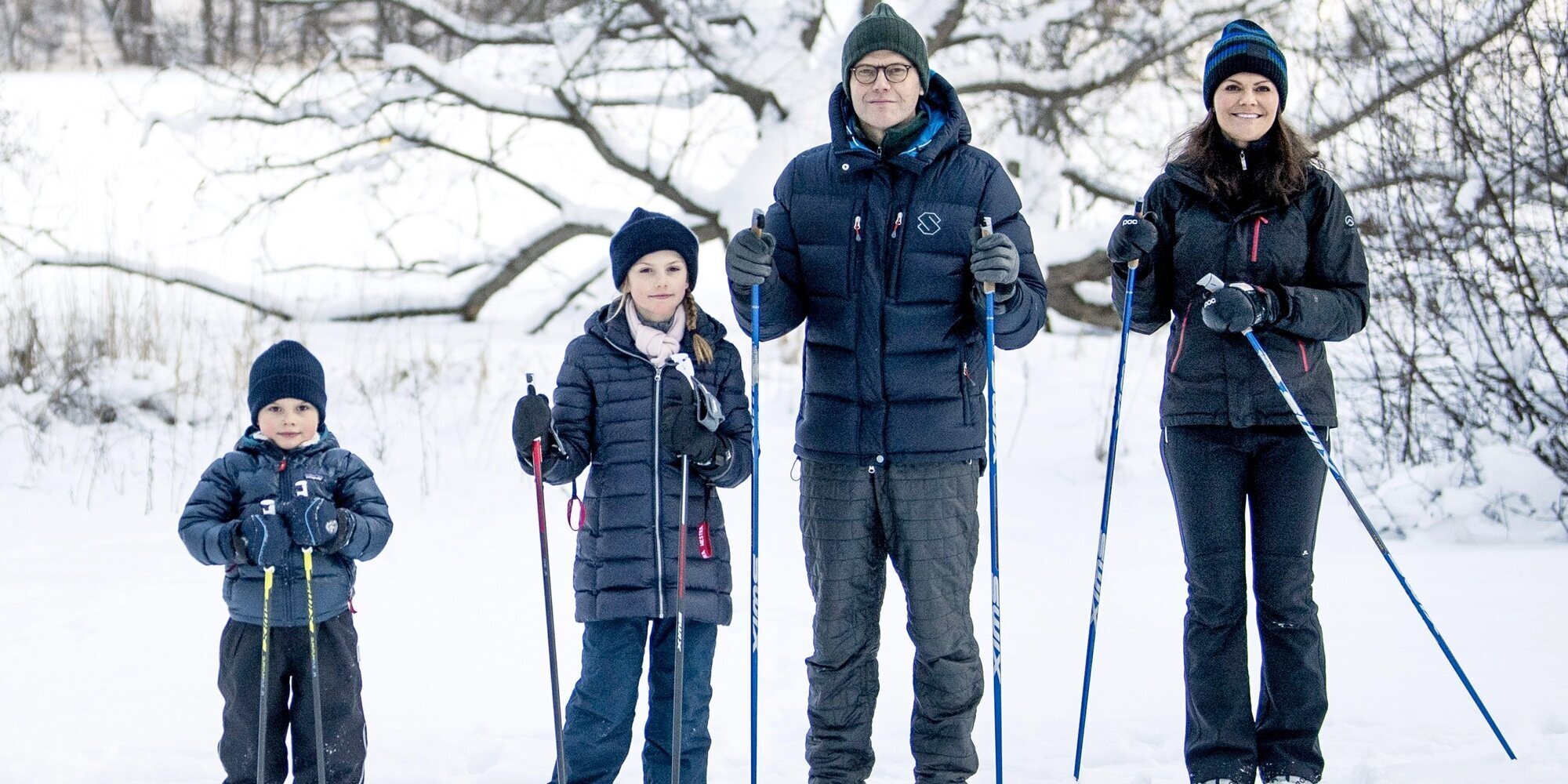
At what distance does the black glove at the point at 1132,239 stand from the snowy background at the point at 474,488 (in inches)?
50.6

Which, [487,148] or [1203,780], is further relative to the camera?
[487,148]

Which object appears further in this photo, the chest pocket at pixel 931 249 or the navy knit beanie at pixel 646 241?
the navy knit beanie at pixel 646 241

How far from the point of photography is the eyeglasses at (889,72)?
301cm

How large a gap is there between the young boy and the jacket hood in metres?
1.24

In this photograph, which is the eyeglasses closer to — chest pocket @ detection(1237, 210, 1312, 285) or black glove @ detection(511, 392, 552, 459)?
chest pocket @ detection(1237, 210, 1312, 285)

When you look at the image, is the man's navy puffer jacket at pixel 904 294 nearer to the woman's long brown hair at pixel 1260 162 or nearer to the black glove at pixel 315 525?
the woman's long brown hair at pixel 1260 162

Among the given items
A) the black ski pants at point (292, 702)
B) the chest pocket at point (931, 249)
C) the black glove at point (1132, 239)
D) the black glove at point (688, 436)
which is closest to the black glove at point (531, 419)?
the black glove at point (688, 436)

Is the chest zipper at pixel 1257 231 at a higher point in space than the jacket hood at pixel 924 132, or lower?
lower

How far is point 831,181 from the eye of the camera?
3098mm

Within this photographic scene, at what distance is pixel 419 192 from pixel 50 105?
279 centimetres

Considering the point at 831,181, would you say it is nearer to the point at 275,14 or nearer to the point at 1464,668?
the point at 1464,668

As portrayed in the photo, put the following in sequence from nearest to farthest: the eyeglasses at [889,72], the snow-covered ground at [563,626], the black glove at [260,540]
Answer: the black glove at [260,540]
the eyeglasses at [889,72]
the snow-covered ground at [563,626]

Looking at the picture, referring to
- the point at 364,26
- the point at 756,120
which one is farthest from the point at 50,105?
the point at 756,120

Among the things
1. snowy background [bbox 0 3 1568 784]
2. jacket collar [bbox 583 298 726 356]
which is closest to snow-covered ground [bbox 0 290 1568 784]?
snowy background [bbox 0 3 1568 784]
